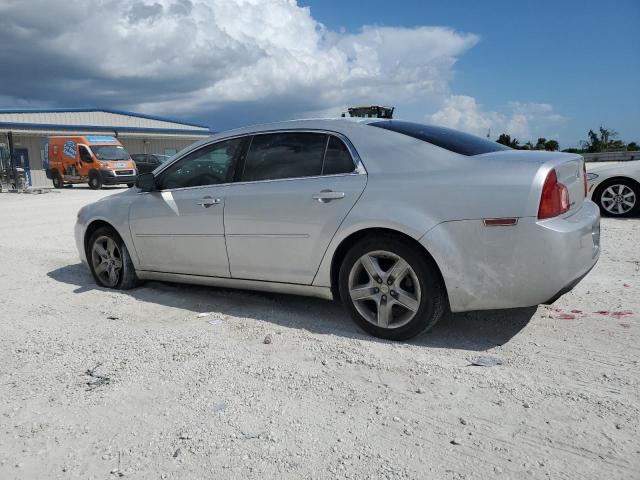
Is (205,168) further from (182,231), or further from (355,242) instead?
(355,242)

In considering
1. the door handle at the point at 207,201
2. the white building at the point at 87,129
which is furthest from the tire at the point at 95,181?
the door handle at the point at 207,201

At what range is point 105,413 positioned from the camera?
278cm

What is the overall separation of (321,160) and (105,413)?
2.20 meters

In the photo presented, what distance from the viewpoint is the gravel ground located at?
2.30 metres

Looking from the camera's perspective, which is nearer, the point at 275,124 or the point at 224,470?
the point at 224,470

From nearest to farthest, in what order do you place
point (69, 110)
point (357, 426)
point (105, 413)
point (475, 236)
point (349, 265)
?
point (357, 426), point (105, 413), point (475, 236), point (349, 265), point (69, 110)

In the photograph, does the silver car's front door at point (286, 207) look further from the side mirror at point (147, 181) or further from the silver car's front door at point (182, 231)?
the side mirror at point (147, 181)

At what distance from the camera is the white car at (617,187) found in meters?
8.98

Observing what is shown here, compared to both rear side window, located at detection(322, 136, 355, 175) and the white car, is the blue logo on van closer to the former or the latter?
the white car

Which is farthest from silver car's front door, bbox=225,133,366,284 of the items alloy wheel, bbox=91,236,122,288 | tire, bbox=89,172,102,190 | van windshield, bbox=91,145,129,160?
van windshield, bbox=91,145,129,160

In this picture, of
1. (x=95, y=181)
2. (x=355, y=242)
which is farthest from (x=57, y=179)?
(x=355, y=242)

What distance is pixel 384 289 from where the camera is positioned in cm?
356

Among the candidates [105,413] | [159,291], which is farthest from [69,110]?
[105,413]

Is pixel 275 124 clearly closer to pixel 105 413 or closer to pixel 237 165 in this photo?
pixel 237 165
